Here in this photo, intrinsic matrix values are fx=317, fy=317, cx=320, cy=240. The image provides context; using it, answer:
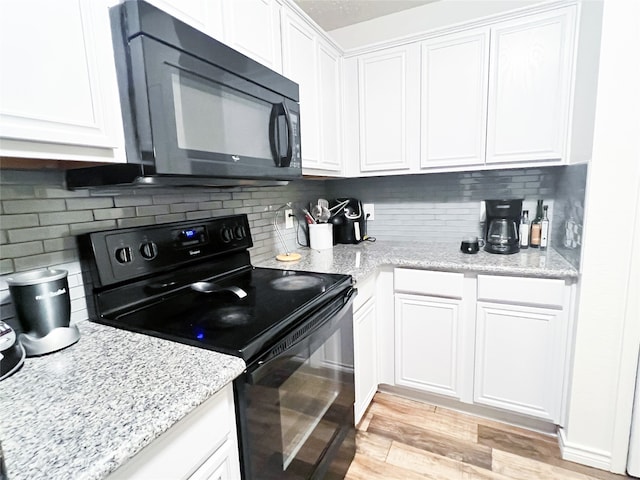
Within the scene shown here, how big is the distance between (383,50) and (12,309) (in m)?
2.12

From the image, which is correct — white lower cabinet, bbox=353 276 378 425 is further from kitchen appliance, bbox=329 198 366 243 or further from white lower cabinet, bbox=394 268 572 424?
kitchen appliance, bbox=329 198 366 243

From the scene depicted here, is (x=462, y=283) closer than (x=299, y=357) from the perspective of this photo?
No

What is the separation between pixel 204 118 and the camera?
0.92 m

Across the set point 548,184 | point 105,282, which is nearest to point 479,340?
point 548,184

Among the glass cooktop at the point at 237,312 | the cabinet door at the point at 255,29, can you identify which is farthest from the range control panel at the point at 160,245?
A: the cabinet door at the point at 255,29

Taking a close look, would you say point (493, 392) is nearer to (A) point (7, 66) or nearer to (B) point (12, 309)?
(B) point (12, 309)

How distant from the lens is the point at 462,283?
65.5 inches

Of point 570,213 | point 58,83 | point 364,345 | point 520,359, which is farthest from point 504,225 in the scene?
point 58,83

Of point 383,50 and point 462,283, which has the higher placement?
point 383,50

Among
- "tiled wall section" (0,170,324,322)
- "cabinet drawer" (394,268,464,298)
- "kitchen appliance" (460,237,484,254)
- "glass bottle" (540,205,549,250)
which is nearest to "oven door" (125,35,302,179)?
"tiled wall section" (0,170,324,322)

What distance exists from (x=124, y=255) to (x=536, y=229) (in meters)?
2.09

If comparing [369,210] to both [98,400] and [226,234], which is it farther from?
[98,400]

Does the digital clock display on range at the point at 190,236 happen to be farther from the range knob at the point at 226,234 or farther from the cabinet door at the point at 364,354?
the cabinet door at the point at 364,354

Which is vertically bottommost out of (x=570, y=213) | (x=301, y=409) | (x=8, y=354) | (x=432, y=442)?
(x=432, y=442)
